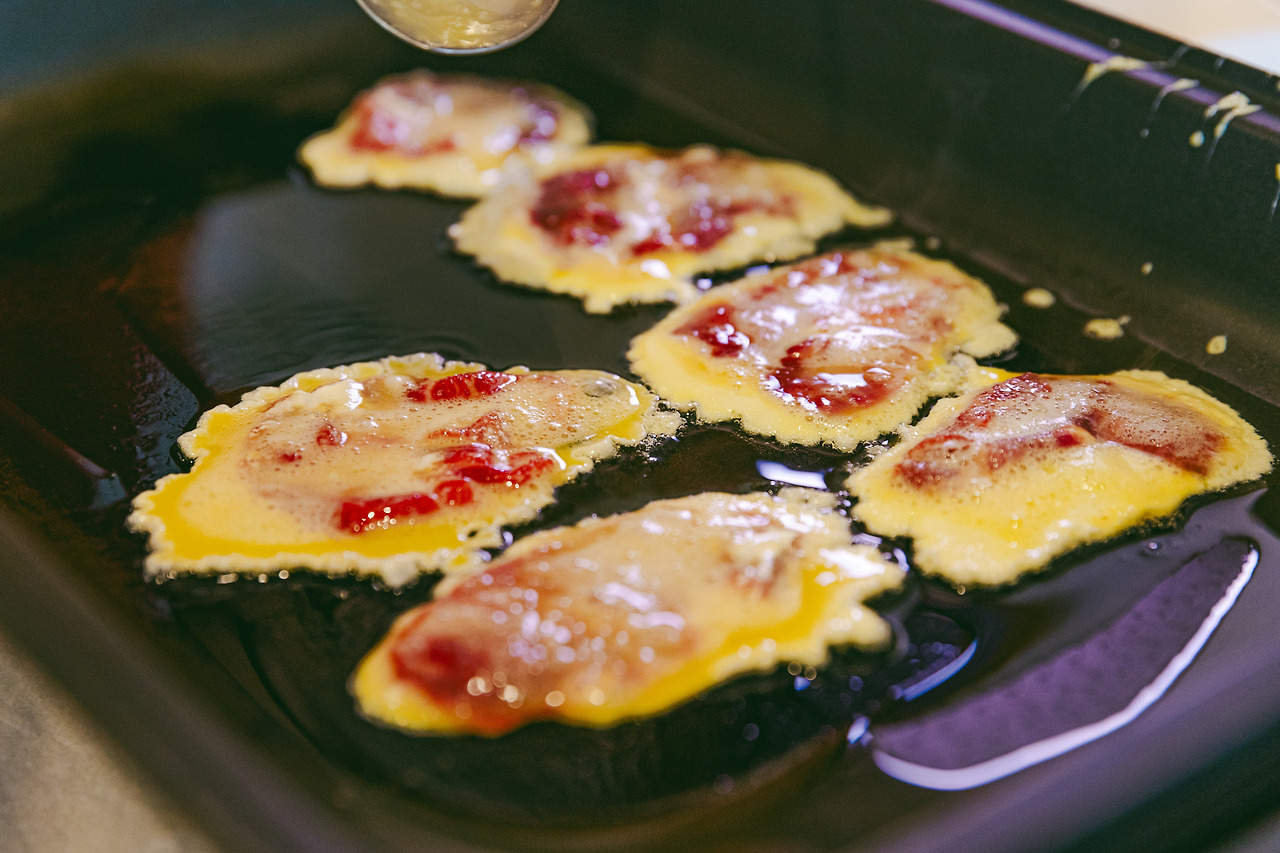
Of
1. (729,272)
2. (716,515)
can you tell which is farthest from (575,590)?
(729,272)

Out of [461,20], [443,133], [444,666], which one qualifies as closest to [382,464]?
[444,666]

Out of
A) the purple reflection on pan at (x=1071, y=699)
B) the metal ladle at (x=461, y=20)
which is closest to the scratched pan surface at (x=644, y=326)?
the purple reflection on pan at (x=1071, y=699)

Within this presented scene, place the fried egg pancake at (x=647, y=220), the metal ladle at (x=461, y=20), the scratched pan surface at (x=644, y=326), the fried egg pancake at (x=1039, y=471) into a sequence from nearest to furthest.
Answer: the scratched pan surface at (x=644, y=326), the fried egg pancake at (x=1039, y=471), the metal ladle at (x=461, y=20), the fried egg pancake at (x=647, y=220)

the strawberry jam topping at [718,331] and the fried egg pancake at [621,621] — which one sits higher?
the strawberry jam topping at [718,331]

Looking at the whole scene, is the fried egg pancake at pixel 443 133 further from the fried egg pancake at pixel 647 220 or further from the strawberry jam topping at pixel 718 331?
the strawberry jam topping at pixel 718 331

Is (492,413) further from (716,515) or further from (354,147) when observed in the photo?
(354,147)

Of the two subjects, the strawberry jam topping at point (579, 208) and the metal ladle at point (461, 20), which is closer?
the metal ladle at point (461, 20)
